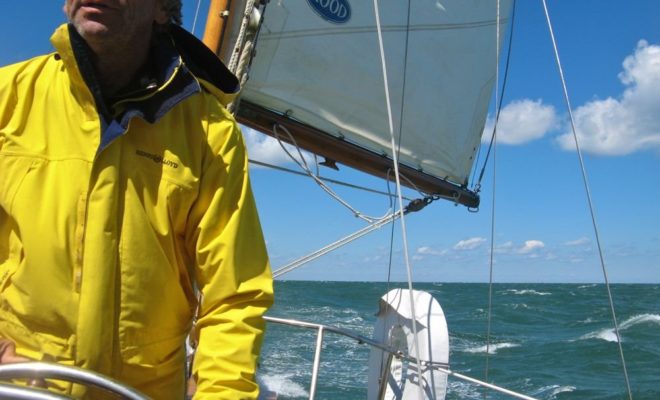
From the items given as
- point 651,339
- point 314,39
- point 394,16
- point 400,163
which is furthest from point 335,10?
point 651,339

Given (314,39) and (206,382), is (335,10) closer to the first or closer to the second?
(314,39)

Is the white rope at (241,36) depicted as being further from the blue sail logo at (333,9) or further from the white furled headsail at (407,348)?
the white furled headsail at (407,348)

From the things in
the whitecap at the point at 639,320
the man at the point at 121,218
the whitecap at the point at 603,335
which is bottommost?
the man at the point at 121,218

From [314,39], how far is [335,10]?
7.5 inches

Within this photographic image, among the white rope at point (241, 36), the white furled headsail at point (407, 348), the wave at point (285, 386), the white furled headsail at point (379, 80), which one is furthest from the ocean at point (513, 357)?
the white rope at point (241, 36)

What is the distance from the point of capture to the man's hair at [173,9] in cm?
126

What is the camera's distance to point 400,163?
13.8 ft

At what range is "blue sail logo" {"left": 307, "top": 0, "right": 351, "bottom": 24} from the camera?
3.51 metres

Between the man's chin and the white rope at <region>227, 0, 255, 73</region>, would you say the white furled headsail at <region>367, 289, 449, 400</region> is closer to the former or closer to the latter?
the white rope at <region>227, 0, 255, 73</region>

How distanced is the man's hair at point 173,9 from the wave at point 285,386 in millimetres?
6455

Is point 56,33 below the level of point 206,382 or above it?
above

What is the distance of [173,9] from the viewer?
1283 mm

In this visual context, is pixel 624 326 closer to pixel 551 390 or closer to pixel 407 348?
pixel 551 390

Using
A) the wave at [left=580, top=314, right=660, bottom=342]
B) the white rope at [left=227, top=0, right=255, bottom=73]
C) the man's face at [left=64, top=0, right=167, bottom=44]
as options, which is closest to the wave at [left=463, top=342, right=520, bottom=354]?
the wave at [left=580, top=314, right=660, bottom=342]
